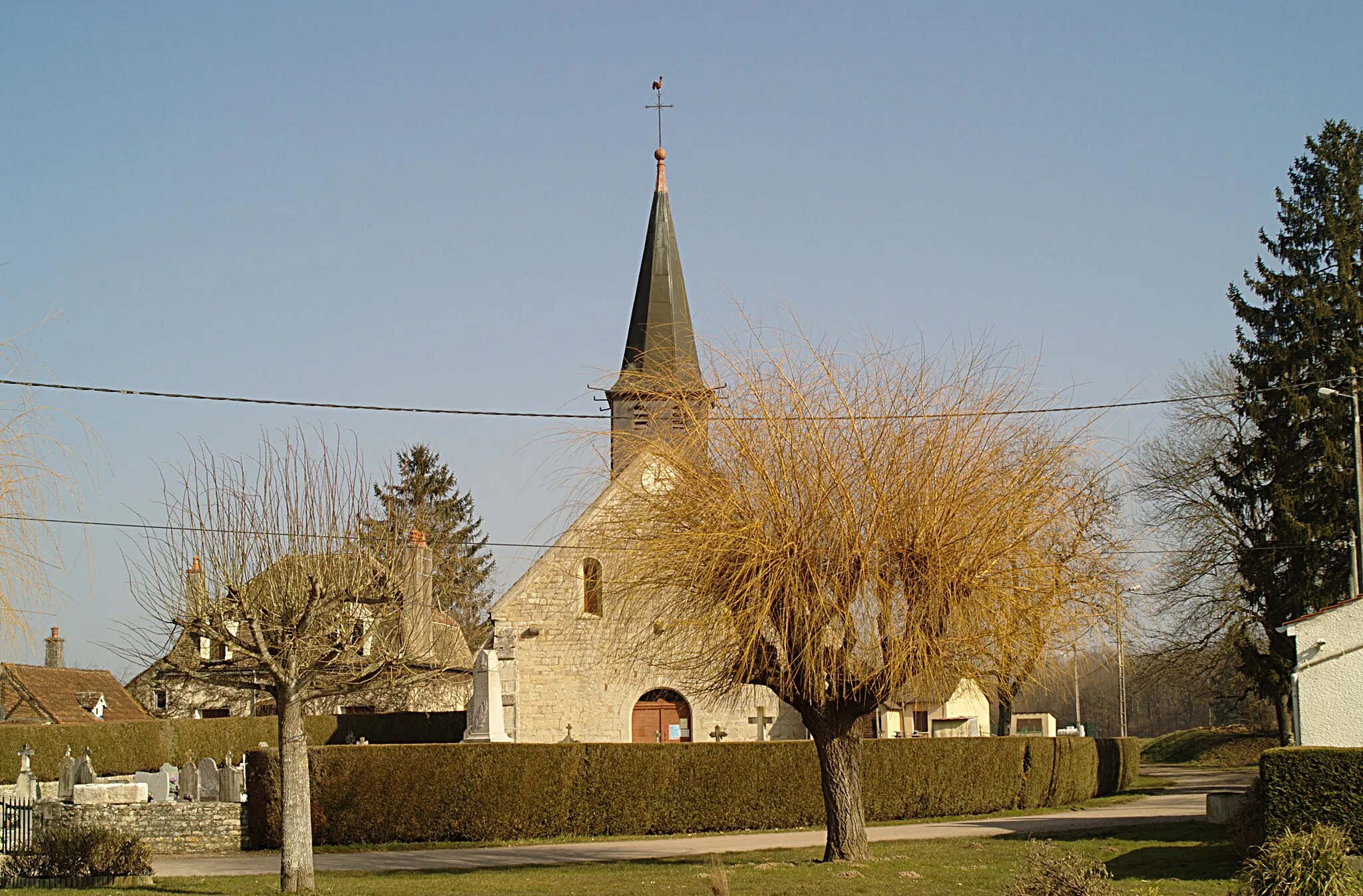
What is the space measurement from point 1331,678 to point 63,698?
3468cm

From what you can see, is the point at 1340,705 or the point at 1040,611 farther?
the point at 1340,705

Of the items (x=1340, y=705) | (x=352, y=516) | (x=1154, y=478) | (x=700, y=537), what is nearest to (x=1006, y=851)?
(x=1340, y=705)

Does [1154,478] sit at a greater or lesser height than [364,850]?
greater

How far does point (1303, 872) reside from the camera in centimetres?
916

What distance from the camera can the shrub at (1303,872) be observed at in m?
9.12

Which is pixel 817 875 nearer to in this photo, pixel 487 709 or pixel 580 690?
pixel 487 709

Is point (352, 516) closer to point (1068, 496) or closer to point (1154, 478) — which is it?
point (1068, 496)

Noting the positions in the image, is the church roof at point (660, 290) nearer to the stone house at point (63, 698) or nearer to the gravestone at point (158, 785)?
the gravestone at point (158, 785)

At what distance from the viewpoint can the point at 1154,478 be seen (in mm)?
35781

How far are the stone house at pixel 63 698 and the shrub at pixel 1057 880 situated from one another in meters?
31.5

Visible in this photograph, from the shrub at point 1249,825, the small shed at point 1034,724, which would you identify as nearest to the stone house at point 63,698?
the small shed at point 1034,724

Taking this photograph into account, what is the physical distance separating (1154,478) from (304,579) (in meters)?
28.7

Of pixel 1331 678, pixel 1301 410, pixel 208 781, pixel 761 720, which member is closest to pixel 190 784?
pixel 208 781

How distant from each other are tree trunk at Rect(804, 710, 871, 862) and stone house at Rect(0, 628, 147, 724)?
2641cm
